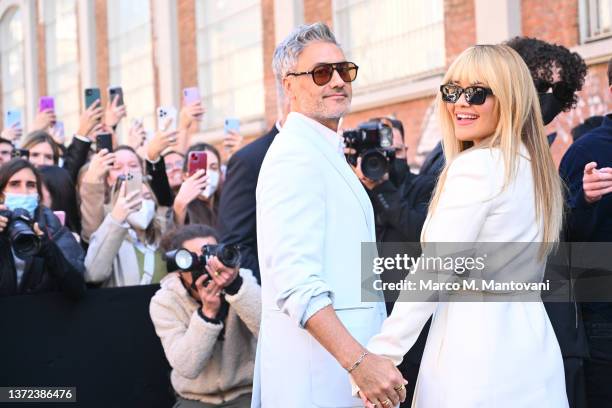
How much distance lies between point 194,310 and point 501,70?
2.18 metres

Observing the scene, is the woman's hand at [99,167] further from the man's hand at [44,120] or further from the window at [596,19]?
the window at [596,19]

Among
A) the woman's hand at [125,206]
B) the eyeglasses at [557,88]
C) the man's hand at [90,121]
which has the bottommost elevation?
the woman's hand at [125,206]

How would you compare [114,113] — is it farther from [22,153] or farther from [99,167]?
[99,167]

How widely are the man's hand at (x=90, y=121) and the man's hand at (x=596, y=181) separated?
4.65 metres

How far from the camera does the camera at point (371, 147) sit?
3.93m

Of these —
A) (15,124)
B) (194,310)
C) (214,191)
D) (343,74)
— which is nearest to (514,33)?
(214,191)

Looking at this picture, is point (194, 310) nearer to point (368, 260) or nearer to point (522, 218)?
point (368, 260)

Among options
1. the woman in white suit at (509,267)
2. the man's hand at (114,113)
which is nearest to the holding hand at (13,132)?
the man's hand at (114,113)

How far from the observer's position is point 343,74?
8.89 ft

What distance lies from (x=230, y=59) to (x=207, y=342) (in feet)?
41.0

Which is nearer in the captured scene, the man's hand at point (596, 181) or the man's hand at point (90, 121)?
the man's hand at point (596, 181)

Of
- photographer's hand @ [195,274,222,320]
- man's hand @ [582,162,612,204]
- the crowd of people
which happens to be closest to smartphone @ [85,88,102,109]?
the crowd of people

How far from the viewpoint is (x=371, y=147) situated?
4086 mm

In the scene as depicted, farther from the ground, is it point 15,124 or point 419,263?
point 15,124
